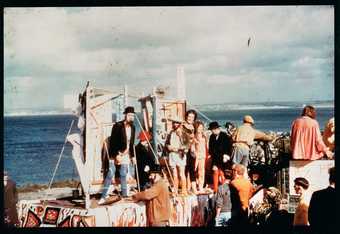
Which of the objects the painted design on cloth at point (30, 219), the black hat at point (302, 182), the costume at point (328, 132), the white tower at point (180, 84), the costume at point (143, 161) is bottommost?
the painted design on cloth at point (30, 219)

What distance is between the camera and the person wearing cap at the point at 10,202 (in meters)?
13.1

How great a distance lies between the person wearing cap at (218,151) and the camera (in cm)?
1312

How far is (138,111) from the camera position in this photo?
43.1ft

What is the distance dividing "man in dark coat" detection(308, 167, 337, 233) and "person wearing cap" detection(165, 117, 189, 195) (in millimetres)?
1158

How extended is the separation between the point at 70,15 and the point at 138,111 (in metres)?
1.05

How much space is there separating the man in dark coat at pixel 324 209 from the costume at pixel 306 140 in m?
0.22

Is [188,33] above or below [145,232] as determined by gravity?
above

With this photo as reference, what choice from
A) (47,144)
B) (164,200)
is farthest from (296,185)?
(47,144)

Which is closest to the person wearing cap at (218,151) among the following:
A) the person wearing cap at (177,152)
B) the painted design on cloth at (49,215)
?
the person wearing cap at (177,152)

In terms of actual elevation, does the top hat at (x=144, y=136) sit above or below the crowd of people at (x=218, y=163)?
above

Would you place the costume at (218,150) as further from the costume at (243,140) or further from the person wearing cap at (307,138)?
the person wearing cap at (307,138)

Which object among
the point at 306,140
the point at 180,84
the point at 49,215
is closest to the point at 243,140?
the point at 306,140

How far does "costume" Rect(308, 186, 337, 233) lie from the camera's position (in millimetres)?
13102

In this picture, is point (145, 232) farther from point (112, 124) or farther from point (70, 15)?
point (70, 15)
